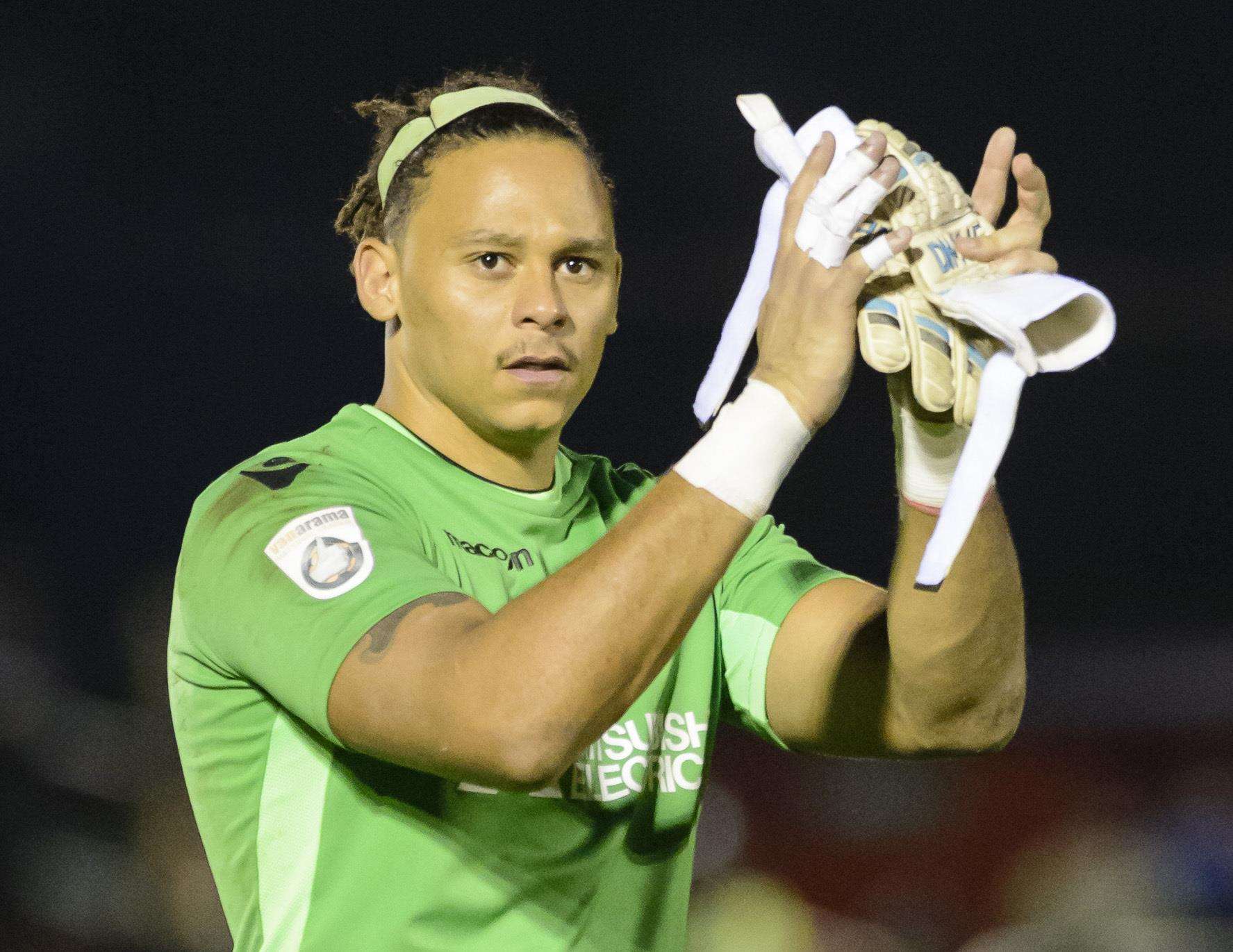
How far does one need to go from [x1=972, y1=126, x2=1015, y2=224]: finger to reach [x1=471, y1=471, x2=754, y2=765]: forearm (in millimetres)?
569

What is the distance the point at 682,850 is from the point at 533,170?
30.1 inches

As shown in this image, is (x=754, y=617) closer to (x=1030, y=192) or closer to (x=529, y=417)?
(x=529, y=417)

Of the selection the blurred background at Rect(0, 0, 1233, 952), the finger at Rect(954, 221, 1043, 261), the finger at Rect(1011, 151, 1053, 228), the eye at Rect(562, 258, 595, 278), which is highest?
the finger at Rect(1011, 151, 1053, 228)

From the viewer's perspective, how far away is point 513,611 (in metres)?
1.30

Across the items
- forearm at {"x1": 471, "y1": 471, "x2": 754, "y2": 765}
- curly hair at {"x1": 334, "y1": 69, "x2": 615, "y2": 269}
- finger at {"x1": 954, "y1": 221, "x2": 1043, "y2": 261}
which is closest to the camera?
forearm at {"x1": 471, "y1": 471, "x2": 754, "y2": 765}

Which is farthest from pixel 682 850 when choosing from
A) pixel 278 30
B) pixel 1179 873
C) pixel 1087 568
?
pixel 278 30

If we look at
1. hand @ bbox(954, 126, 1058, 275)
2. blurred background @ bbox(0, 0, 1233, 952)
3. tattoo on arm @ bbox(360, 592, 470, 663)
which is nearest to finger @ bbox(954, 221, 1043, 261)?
hand @ bbox(954, 126, 1058, 275)

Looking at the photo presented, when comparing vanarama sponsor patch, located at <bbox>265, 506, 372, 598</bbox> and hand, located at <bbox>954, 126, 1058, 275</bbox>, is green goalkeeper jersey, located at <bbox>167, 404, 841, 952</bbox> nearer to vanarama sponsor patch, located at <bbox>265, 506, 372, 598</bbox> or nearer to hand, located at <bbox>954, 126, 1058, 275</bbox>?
vanarama sponsor patch, located at <bbox>265, 506, 372, 598</bbox>

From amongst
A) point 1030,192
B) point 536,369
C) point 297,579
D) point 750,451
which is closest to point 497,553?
point 536,369

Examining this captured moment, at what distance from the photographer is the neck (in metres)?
1.79

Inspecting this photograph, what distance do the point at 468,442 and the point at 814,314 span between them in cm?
55

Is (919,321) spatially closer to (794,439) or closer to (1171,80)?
(794,439)

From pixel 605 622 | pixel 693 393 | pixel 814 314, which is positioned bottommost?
pixel 693 393

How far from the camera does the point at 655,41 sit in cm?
428
